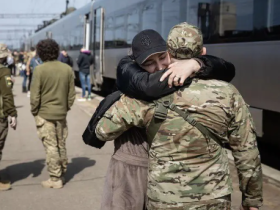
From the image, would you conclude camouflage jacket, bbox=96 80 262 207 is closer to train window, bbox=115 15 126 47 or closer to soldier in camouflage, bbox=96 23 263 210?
soldier in camouflage, bbox=96 23 263 210

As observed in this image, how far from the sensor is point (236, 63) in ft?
23.0

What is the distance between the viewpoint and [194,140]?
232cm

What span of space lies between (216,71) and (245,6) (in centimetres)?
490

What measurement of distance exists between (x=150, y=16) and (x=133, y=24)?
1.63m

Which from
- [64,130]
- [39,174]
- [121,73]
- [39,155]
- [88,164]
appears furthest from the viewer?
[39,155]

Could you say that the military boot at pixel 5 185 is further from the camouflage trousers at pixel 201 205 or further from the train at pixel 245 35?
the camouflage trousers at pixel 201 205

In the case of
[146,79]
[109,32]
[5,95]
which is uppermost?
[109,32]

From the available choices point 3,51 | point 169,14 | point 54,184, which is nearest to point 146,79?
point 3,51

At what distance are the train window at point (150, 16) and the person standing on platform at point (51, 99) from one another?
5.18m

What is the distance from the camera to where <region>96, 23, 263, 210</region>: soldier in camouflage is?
7.58ft

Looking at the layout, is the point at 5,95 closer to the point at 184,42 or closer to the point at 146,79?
the point at 146,79

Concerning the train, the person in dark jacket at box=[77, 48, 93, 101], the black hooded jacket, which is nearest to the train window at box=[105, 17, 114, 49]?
the person in dark jacket at box=[77, 48, 93, 101]

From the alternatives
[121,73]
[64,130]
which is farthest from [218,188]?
[64,130]

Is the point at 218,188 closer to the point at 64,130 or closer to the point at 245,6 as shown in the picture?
the point at 64,130
